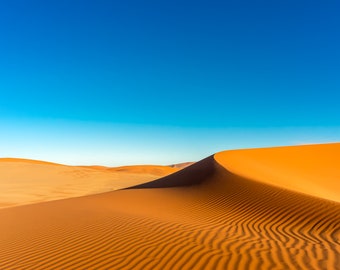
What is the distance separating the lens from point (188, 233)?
6.89m

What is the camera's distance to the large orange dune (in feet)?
16.6

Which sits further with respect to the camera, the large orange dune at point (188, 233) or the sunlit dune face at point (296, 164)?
the sunlit dune face at point (296, 164)

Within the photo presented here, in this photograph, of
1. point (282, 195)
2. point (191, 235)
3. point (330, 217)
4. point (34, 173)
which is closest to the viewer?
point (191, 235)

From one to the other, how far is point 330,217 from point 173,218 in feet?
Result: 15.1

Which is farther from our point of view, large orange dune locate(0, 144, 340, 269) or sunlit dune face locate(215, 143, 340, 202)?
sunlit dune face locate(215, 143, 340, 202)

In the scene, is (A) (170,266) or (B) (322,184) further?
(B) (322,184)

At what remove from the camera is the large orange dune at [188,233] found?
16.6 feet

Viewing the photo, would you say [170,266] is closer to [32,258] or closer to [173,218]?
[32,258]

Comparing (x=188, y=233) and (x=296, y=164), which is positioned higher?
(x=296, y=164)

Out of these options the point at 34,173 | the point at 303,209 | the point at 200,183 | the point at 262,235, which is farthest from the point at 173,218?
the point at 34,173

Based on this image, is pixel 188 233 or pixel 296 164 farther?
pixel 296 164

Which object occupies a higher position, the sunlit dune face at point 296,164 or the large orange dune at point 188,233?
the sunlit dune face at point 296,164

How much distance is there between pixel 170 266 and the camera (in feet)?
15.7

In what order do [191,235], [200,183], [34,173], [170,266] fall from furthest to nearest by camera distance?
1. [34,173]
2. [200,183]
3. [191,235]
4. [170,266]
